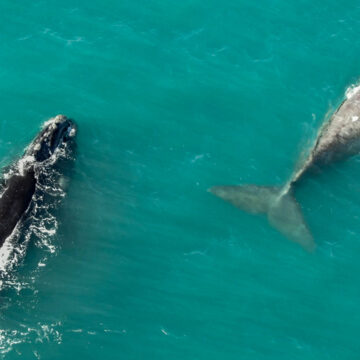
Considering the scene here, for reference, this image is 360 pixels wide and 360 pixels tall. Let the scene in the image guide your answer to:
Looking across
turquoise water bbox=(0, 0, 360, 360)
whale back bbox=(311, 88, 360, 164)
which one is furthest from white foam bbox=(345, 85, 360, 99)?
turquoise water bbox=(0, 0, 360, 360)

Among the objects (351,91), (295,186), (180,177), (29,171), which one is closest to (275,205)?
(295,186)

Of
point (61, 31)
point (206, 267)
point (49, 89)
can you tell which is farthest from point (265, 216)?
point (61, 31)

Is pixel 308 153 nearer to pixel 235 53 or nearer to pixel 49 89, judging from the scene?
pixel 235 53

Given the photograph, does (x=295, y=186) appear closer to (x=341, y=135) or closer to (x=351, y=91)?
(x=341, y=135)

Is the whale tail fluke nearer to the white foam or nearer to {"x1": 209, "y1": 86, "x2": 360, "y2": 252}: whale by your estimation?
{"x1": 209, "y1": 86, "x2": 360, "y2": 252}: whale

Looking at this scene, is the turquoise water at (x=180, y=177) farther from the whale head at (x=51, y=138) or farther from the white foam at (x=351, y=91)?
the whale head at (x=51, y=138)

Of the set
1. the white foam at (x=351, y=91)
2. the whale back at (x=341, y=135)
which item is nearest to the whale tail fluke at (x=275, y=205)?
the whale back at (x=341, y=135)
